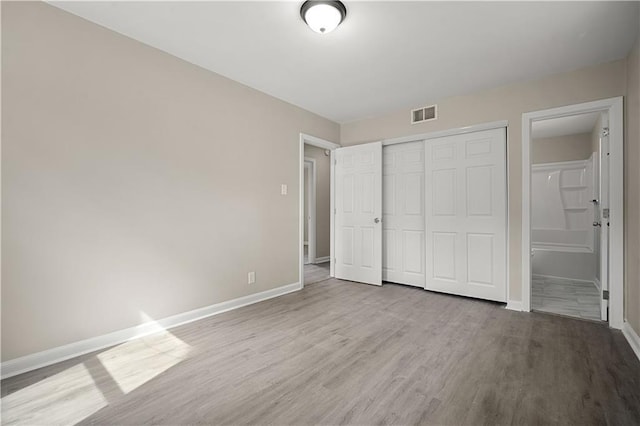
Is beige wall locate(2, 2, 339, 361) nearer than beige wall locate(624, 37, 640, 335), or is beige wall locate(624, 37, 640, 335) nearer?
beige wall locate(2, 2, 339, 361)

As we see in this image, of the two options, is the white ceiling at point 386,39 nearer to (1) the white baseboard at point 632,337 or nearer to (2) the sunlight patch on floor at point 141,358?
(1) the white baseboard at point 632,337

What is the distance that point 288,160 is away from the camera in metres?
4.01

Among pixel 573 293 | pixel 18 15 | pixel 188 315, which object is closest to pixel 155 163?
pixel 18 15

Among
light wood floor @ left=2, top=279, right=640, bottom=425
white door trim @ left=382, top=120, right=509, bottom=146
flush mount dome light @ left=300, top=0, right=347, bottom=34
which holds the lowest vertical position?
light wood floor @ left=2, top=279, right=640, bottom=425

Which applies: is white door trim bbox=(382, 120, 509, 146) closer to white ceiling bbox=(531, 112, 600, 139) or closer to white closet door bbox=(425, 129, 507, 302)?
white closet door bbox=(425, 129, 507, 302)

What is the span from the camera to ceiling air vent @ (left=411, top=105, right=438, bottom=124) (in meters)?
3.94

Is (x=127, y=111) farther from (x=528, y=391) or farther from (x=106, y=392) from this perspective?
(x=528, y=391)

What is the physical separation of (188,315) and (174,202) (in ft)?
3.73

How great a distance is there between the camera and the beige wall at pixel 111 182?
199 centimetres

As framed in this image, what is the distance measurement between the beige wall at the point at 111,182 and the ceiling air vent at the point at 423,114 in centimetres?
220

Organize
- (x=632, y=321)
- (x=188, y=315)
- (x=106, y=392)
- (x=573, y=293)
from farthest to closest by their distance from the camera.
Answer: (x=573, y=293) < (x=188, y=315) < (x=632, y=321) < (x=106, y=392)

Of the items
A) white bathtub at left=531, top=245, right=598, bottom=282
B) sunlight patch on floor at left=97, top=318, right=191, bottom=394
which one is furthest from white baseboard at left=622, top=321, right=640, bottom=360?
sunlight patch on floor at left=97, top=318, right=191, bottom=394

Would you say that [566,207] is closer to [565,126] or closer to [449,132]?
[565,126]

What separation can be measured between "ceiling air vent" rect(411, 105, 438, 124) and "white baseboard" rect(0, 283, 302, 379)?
326cm
